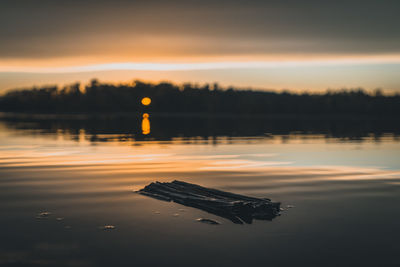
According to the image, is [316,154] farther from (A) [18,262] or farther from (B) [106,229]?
(A) [18,262]

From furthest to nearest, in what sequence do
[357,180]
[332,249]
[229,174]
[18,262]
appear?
1. [229,174]
2. [357,180]
3. [332,249]
4. [18,262]

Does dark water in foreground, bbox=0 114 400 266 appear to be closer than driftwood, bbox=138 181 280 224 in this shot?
Yes

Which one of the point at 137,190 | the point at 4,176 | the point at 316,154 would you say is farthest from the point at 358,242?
the point at 316,154

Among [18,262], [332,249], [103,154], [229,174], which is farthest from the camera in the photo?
[103,154]

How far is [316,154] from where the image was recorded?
4266 centimetres

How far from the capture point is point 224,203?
17.5 metres

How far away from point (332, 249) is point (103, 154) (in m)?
31.2

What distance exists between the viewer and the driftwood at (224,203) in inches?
675

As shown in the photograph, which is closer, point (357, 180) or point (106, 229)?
point (106, 229)

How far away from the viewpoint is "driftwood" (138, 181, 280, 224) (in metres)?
17.2

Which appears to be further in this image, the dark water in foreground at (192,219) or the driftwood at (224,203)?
the driftwood at (224,203)

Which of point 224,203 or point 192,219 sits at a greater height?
point 224,203

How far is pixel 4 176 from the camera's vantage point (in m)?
28.3

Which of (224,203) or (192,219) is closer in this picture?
(192,219)
